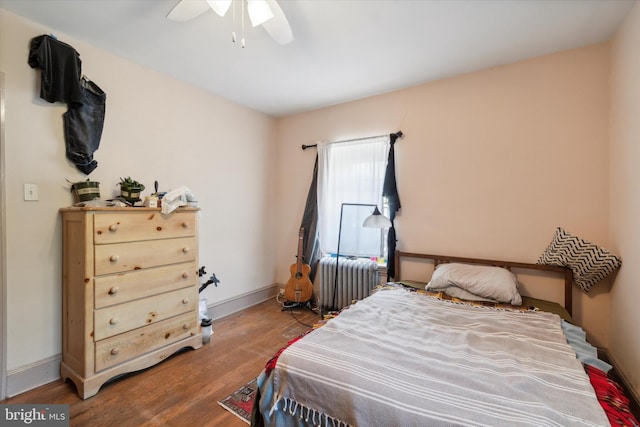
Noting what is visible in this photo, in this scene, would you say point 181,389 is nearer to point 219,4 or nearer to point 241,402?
point 241,402

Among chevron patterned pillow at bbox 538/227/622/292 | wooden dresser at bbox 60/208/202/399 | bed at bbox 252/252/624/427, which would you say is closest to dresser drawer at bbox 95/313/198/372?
wooden dresser at bbox 60/208/202/399

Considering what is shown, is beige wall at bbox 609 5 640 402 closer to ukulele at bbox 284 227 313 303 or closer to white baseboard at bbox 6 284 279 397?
ukulele at bbox 284 227 313 303

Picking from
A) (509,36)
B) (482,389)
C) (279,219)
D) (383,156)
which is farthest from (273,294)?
(509,36)

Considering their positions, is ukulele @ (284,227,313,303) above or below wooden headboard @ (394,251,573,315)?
below

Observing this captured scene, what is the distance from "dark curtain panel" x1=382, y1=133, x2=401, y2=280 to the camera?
2887mm

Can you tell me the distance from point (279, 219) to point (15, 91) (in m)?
2.73

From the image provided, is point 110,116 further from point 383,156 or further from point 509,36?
point 509,36

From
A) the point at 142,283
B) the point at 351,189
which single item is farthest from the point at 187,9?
the point at 351,189

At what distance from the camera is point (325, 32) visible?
198 centimetres

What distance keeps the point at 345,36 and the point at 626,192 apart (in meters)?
2.18

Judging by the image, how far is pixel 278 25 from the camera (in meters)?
1.64

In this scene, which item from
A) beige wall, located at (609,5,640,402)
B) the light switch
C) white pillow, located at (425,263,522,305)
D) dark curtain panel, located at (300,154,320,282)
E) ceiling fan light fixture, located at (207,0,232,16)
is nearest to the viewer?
ceiling fan light fixture, located at (207,0,232,16)

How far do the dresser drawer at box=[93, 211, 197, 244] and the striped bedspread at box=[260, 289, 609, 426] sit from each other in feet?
4.90

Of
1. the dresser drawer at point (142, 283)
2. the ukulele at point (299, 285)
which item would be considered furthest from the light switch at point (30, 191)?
the ukulele at point (299, 285)
